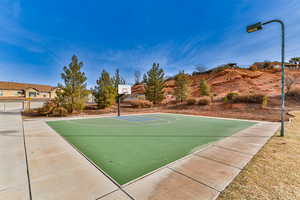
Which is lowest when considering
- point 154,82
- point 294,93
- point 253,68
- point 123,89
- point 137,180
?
point 137,180

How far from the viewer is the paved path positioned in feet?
6.18

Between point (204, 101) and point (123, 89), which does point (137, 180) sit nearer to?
point (123, 89)

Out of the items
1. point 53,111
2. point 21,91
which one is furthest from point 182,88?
point 21,91

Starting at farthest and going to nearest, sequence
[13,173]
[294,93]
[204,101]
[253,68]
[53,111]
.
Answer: [253,68] → [204,101] → [294,93] → [53,111] → [13,173]

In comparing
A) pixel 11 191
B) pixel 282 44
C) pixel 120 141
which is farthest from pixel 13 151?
pixel 282 44

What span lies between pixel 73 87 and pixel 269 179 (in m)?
14.1

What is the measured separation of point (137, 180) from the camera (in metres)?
2.25

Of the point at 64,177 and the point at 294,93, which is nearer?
the point at 64,177

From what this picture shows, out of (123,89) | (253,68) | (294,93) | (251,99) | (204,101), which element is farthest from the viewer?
(253,68)

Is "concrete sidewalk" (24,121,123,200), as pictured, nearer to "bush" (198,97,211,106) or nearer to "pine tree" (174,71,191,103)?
"bush" (198,97,211,106)

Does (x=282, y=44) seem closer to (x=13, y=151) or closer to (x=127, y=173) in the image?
(x=127, y=173)

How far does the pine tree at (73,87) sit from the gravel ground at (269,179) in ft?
44.4

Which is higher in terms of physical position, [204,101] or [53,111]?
[204,101]

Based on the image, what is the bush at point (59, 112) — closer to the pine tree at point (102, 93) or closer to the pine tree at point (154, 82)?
the pine tree at point (102, 93)
